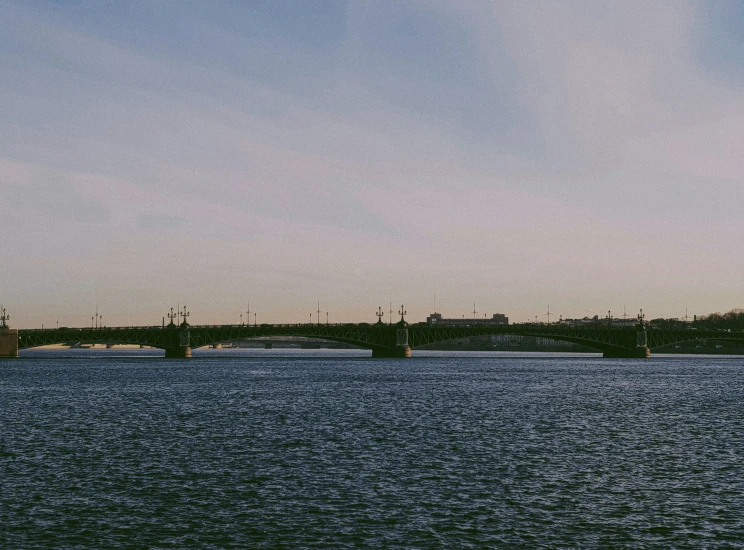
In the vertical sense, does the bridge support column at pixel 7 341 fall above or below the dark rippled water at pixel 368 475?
above

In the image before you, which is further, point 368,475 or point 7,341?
point 7,341

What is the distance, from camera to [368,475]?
3794 centimetres

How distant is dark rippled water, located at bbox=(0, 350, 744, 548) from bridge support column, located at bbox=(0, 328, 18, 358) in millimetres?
129193

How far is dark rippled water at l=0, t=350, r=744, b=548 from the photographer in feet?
89.9

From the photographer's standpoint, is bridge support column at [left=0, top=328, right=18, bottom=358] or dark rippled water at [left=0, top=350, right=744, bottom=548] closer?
dark rippled water at [left=0, top=350, right=744, bottom=548]

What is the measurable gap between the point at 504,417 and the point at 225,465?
99.6ft

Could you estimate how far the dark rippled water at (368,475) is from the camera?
89.9 feet

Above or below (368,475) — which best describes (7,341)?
above

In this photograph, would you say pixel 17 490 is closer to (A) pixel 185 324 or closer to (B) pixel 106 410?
(B) pixel 106 410

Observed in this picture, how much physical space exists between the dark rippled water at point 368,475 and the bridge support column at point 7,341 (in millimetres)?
129193

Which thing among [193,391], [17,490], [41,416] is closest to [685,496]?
[17,490]

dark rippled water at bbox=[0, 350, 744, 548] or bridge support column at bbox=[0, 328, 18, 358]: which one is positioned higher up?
bridge support column at bbox=[0, 328, 18, 358]

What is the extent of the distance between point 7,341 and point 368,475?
181 meters

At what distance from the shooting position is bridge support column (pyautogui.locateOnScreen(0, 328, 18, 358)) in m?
197
